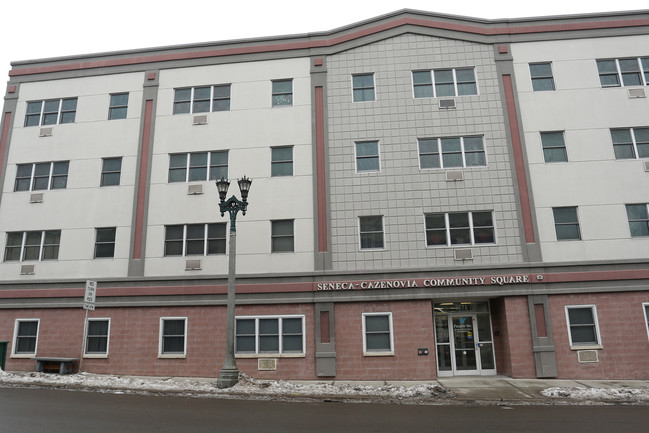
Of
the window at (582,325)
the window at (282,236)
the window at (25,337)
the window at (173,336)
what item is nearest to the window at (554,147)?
the window at (582,325)

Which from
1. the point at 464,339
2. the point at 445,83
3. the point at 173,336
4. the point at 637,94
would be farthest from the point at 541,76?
the point at 173,336

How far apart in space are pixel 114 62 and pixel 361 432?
773 inches

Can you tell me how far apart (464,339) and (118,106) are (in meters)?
17.8

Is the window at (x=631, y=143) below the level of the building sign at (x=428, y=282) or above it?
above

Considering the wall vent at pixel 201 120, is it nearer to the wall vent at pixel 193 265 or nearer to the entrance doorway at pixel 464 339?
the wall vent at pixel 193 265

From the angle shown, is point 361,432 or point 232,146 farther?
point 232,146

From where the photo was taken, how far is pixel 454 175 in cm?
1805

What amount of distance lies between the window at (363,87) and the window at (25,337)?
16034 millimetres

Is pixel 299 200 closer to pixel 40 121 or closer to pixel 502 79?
pixel 502 79

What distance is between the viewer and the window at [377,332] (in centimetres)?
1681

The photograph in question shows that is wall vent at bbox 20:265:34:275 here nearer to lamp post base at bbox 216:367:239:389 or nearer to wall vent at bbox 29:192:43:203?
wall vent at bbox 29:192:43:203

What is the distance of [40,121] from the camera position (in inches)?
827

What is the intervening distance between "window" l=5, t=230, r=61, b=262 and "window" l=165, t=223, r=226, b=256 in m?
4.98

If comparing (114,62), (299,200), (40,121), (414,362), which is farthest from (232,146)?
(414,362)
